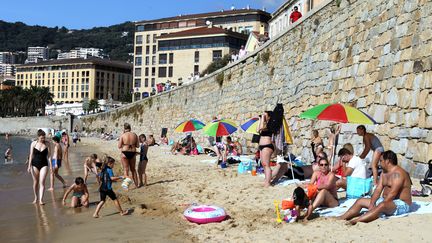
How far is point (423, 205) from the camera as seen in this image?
703 cm

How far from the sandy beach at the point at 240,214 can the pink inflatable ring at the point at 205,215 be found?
0.10 metres

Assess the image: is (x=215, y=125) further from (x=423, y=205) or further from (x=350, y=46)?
(x=423, y=205)

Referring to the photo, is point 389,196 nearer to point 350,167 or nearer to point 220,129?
point 350,167

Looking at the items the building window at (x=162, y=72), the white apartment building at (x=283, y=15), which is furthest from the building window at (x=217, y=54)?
the white apartment building at (x=283, y=15)

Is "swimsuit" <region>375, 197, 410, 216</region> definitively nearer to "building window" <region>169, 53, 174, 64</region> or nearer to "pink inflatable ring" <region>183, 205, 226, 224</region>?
"pink inflatable ring" <region>183, 205, 226, 224</region>

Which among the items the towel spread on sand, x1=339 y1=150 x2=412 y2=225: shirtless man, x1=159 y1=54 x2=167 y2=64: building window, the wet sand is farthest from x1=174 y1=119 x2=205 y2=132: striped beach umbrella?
x1=159 y1=54 x2=167 y2=64: building window

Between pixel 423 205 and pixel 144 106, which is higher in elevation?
pixel 144 106

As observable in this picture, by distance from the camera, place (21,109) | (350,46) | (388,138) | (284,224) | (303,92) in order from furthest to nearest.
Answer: (21,109) → (303,92) → (350,46) → (388,138) → (284,224)

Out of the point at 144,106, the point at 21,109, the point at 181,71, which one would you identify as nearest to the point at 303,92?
the point at 144,106

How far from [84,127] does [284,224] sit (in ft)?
234

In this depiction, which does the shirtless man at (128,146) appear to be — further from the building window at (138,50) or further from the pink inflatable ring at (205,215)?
the building window at (138,50)

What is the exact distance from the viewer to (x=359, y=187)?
8.03 metres

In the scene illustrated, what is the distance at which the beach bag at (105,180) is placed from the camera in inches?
337

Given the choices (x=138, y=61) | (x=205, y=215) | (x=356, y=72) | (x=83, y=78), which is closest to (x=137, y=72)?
(x=138, y=61)
